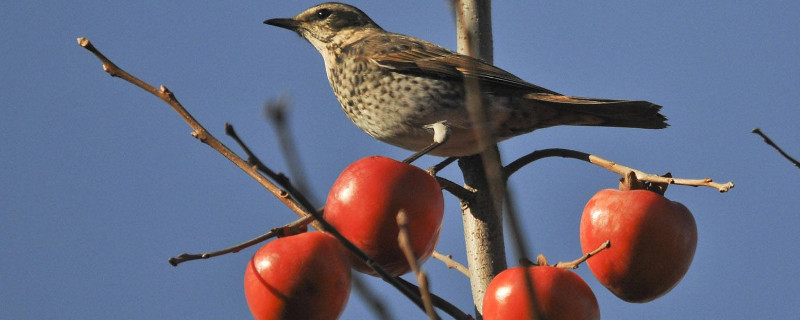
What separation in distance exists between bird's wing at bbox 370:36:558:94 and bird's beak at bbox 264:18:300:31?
0.81 meters

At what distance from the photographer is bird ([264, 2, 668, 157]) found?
4457 millimetres

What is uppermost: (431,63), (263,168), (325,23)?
(263,168)

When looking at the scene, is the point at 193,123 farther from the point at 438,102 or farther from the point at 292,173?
the point at 438,102

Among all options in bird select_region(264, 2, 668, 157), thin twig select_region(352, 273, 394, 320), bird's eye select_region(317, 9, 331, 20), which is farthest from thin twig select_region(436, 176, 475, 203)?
bird's eye select_region(317, 9, 331, 20)

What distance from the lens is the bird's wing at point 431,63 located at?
4.61m

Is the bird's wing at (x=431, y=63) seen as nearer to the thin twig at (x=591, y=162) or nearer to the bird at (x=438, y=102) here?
the bird at (x=438, y=102)

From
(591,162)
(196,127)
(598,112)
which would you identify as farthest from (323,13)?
(196,127)

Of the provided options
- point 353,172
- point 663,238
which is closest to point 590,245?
point 663,238

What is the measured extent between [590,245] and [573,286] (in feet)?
1.33

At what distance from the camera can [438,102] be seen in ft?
15.5

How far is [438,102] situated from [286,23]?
61.9 inches

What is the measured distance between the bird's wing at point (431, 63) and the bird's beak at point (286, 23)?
813 mm

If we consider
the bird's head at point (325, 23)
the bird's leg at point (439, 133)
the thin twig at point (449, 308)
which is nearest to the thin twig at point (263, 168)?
the thin twig at point (449, 308)

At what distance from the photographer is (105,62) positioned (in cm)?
254
